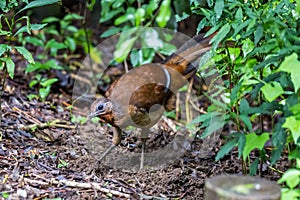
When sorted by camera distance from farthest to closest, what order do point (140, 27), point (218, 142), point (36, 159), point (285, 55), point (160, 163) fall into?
point (140, 27), point (218, 142), point (160, 163), point (36, 159), point (285, 55)

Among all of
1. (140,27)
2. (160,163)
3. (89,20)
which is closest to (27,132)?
(160,163)

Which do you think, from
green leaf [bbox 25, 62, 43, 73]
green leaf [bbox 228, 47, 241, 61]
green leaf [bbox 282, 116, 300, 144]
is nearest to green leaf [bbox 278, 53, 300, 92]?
green leaf [bbox 282, 116, 300, 144]

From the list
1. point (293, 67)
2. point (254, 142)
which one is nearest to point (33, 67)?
point (254, 142)

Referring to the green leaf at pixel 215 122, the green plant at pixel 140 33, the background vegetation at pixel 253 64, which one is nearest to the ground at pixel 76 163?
the background vegetation at pixel 253 64

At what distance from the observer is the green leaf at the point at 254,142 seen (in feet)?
9.52

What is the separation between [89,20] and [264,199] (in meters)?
5.02

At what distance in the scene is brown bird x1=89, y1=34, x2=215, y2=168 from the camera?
14.7 ft

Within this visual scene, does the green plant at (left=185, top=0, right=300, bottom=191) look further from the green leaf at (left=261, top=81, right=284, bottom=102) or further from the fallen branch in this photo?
the fallen branch

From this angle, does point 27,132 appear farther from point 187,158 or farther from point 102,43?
point 102,43

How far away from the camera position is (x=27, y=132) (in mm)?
4555

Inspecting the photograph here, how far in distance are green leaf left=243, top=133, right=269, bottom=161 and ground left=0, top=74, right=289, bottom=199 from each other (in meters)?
0.94

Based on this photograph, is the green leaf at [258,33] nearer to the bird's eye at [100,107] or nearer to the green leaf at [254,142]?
the green leaf at [254,142]

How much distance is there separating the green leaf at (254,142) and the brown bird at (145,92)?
142 centimetres

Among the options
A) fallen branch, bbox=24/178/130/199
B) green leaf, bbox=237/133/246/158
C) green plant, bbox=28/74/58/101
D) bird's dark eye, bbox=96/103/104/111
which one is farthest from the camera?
green plant, bbox=28/74/58/101
